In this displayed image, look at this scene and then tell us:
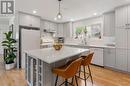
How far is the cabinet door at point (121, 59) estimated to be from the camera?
12.7ft

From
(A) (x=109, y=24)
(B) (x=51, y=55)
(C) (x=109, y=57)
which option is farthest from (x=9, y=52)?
(A) (x=109, y=24)

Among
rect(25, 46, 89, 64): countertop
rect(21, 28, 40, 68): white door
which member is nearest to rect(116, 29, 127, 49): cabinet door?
rect(25, 46, 89, 64): countertop

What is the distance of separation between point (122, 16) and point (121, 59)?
1628 mm

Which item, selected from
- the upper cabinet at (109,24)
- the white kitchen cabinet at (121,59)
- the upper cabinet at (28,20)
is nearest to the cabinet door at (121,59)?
the white kitchen cabinet at (121,59)

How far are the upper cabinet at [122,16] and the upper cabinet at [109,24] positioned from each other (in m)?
0.40

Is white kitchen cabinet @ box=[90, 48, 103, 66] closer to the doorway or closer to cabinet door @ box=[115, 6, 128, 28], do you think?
cabinet door @ box=[115, 6, 128, 28]

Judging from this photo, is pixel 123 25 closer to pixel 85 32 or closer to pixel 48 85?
pixel 85 32

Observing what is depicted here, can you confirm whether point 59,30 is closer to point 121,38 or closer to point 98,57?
point 98,57

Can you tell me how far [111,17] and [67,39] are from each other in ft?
11.3

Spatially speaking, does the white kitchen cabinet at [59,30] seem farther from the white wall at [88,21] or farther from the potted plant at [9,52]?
the potted plant at [9,52]

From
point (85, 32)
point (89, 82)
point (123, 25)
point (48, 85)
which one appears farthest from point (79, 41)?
point (48, 85)

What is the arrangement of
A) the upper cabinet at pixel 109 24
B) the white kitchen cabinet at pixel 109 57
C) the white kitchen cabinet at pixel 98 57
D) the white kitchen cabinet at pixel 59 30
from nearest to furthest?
the white kitchen cabinet at pixel 109 57
the upper cabinet at pixel 109 24
the white kitchen cabinet at pixel 98 57
the white kitchen cabinet at pixel 59 30

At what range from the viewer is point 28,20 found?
16.4ft

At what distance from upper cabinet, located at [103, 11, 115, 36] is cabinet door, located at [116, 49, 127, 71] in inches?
36.1
